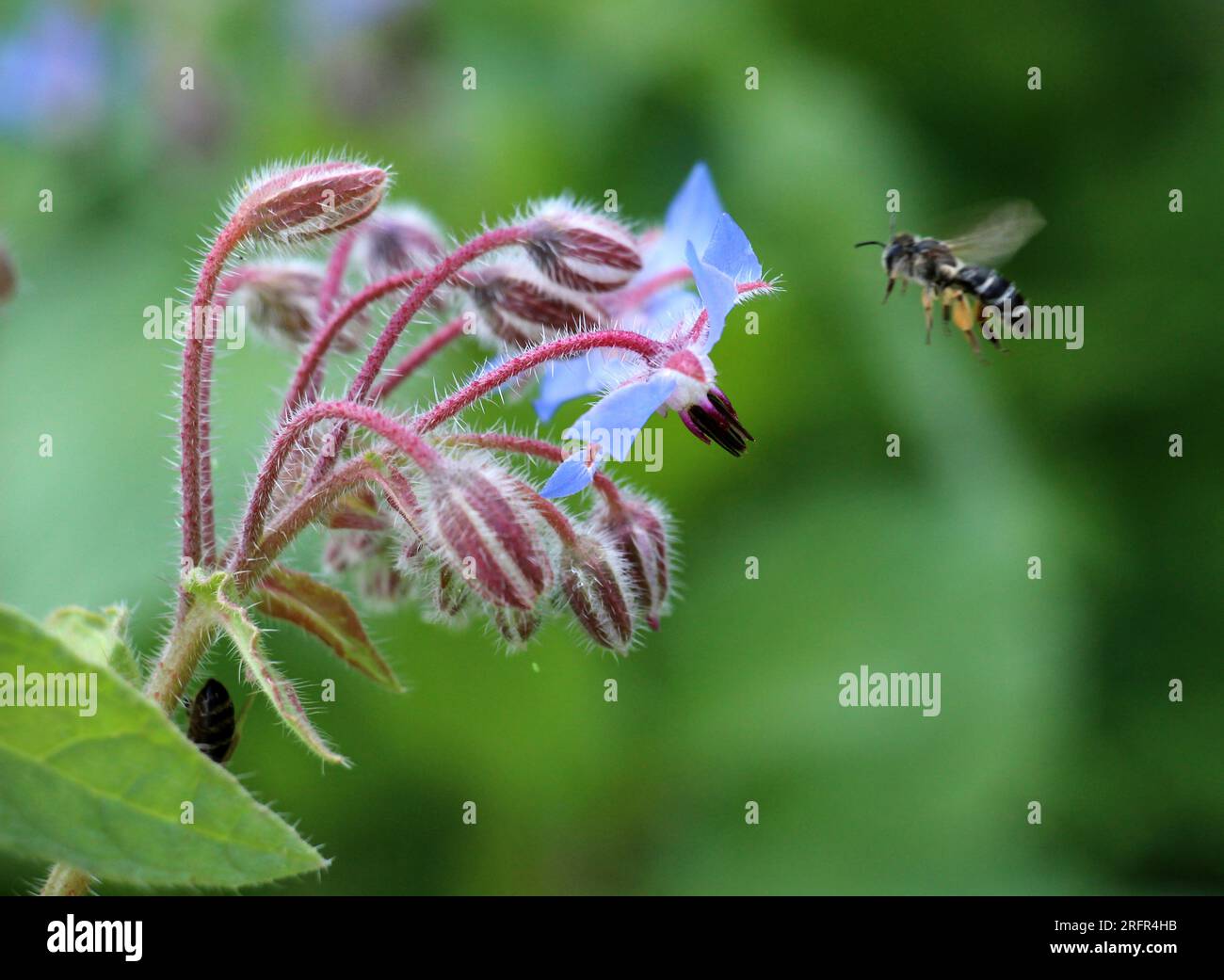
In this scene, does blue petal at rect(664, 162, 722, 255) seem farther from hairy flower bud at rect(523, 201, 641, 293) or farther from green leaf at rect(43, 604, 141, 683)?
green leaf at rect(43, 604, 141, 683)

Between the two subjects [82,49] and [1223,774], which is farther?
[82,49]

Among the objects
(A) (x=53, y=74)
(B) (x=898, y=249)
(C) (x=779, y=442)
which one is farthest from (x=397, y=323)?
(A) (x=53, y=74)

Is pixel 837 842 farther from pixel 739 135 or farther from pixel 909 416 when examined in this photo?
pixel 739 135

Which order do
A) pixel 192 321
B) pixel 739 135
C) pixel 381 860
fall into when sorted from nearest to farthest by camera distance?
pixel 192 321, pixel 381 860, pixel 739 135

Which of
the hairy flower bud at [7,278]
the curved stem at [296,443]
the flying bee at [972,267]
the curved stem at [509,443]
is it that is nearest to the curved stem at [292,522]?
the curved stem at [296,443]

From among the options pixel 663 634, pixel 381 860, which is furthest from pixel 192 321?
pixel 663 634

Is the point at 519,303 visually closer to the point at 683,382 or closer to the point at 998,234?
the point at 683,382

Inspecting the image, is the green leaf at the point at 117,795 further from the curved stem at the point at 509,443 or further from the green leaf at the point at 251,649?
the curved stem at the point at 509,443
